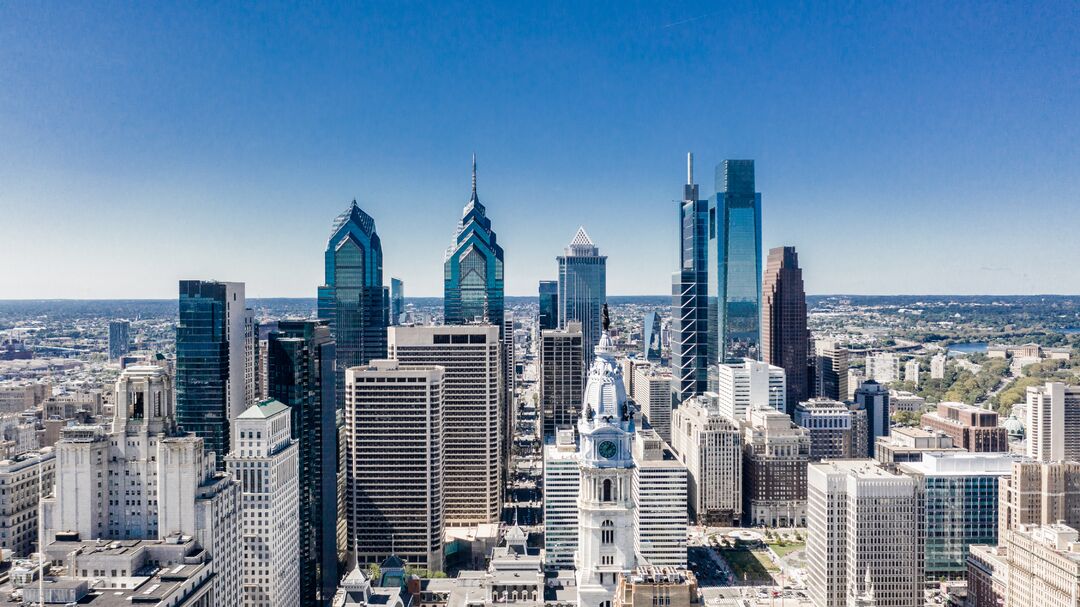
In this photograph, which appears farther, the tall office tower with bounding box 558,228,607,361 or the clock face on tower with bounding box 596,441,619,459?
the tall office tower with bounding box 558,228,607,361

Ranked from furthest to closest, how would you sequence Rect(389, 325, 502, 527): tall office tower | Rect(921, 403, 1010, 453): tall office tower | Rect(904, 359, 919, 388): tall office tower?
Rect(904, 359, 919, 388): tall office tower, Rect(921, 403, 1010, 453): tall office tower, Rect(389, 325, 502, 527): tall office tower

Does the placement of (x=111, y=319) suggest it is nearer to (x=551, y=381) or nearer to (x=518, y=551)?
(x=518, y=551)

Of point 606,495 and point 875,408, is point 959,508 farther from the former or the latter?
point 606,495

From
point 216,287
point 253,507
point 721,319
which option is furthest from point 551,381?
point 253,507

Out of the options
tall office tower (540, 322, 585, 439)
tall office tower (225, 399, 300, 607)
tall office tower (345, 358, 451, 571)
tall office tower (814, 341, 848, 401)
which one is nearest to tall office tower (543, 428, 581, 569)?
tall office tower (345, 358, 451, 571)

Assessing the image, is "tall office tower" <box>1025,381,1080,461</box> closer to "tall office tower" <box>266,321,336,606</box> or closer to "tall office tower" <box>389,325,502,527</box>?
"tall office tower" <box>389,325,502,527</box>

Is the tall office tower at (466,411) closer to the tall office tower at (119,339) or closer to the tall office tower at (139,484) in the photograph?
the tall office tower at (119,339)
